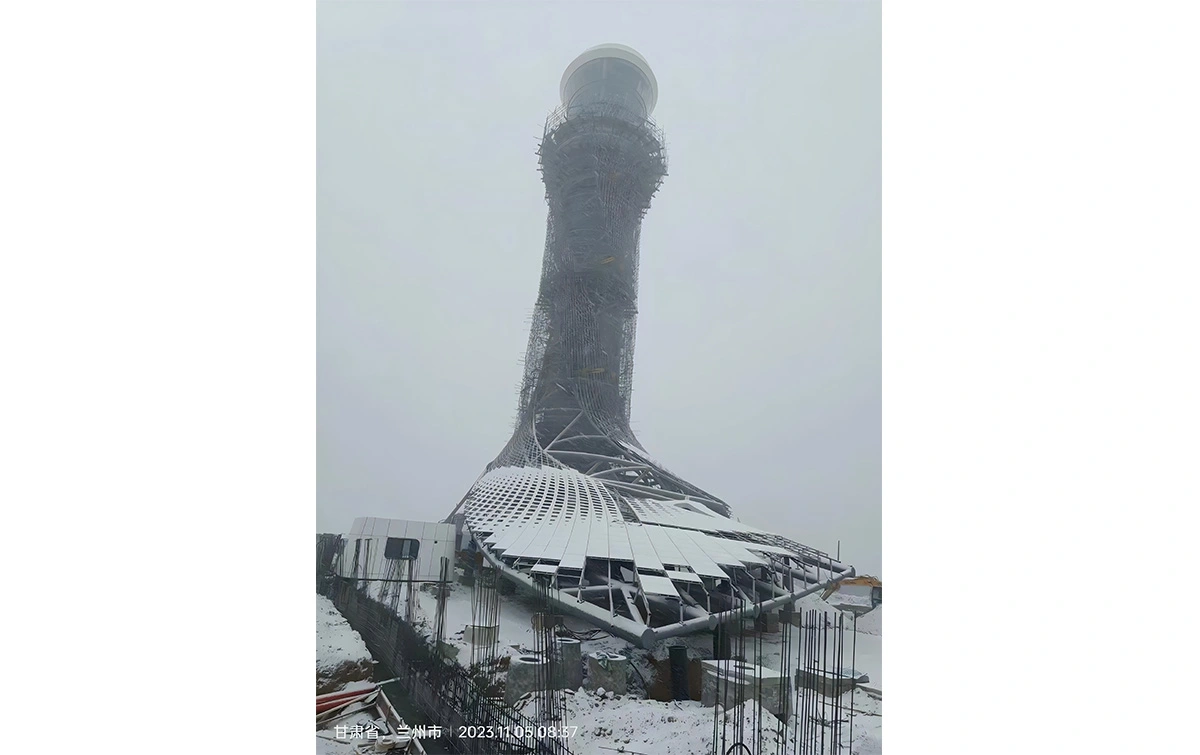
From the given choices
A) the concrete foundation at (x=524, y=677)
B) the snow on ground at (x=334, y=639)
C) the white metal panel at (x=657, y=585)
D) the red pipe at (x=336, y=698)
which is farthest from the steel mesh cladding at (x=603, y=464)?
the red pipe at (x=336, y=698)

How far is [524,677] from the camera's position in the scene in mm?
4961

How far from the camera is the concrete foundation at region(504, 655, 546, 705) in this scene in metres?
4.95

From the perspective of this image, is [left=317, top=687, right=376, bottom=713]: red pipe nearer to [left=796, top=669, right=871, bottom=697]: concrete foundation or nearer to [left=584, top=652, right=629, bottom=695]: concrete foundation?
[left=584, top=652, right=629, bottom=695]: concrete foundation

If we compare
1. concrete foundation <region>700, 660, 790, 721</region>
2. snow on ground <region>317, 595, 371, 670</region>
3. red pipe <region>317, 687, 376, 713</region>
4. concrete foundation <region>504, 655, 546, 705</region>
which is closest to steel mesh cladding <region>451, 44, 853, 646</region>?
concrete foundation <region>700, 660, 790, 721</region>

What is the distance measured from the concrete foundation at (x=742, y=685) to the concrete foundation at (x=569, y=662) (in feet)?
2.54

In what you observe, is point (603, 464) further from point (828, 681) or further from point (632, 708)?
point (828, 681)

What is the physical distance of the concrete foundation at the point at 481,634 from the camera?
5.03m

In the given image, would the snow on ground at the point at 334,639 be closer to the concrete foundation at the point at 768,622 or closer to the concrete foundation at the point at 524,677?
the concrete foundation at the point at 524,677

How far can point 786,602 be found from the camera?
524cm

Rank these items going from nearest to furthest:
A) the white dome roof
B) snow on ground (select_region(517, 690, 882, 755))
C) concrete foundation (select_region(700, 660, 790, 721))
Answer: snow on ground (select_region(517, 690, 882, 755)) → concrete foundation (select_region(700, 660, 790, 721)) → the white dome roof

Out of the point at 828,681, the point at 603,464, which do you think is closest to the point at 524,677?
the point at 603,464

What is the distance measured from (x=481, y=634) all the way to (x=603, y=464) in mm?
1489

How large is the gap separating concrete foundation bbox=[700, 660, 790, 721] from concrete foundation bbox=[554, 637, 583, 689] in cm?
77

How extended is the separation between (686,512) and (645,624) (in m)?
0.96
